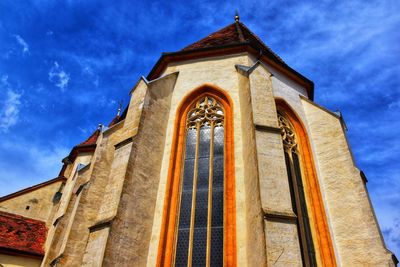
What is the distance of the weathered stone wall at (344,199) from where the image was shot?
7.32 meters

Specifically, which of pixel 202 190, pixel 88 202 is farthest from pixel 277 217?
pixel 88 202

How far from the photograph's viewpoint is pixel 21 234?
11188mm

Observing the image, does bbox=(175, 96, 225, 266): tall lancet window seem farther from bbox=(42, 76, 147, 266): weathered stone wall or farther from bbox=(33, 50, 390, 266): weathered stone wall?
bbox=(42, 76, 147, 266): weathered stone wall

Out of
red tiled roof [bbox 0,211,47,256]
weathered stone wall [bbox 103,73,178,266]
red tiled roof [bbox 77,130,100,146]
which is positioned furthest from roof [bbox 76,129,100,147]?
weathered stone wall [bbox 103,73,178,266]

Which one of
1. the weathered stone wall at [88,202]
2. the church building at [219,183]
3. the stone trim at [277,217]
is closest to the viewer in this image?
the stone trim at [277,217]

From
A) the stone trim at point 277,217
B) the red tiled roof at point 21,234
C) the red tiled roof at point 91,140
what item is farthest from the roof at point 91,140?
the stone trim at point 277,217

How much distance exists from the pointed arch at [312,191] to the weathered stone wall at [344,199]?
0.27 meters

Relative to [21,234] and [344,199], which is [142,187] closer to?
[344,199]

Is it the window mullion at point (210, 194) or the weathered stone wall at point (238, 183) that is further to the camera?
the window mullion at point (210, 194)

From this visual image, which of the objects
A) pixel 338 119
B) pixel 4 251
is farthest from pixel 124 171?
pixel 338 119

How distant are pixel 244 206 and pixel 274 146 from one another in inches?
57.7

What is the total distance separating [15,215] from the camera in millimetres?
12703

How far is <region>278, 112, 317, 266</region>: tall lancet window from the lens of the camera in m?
7.29

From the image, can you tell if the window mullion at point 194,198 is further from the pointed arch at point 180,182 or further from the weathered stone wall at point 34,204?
the weathered stone wall at point 34,204
